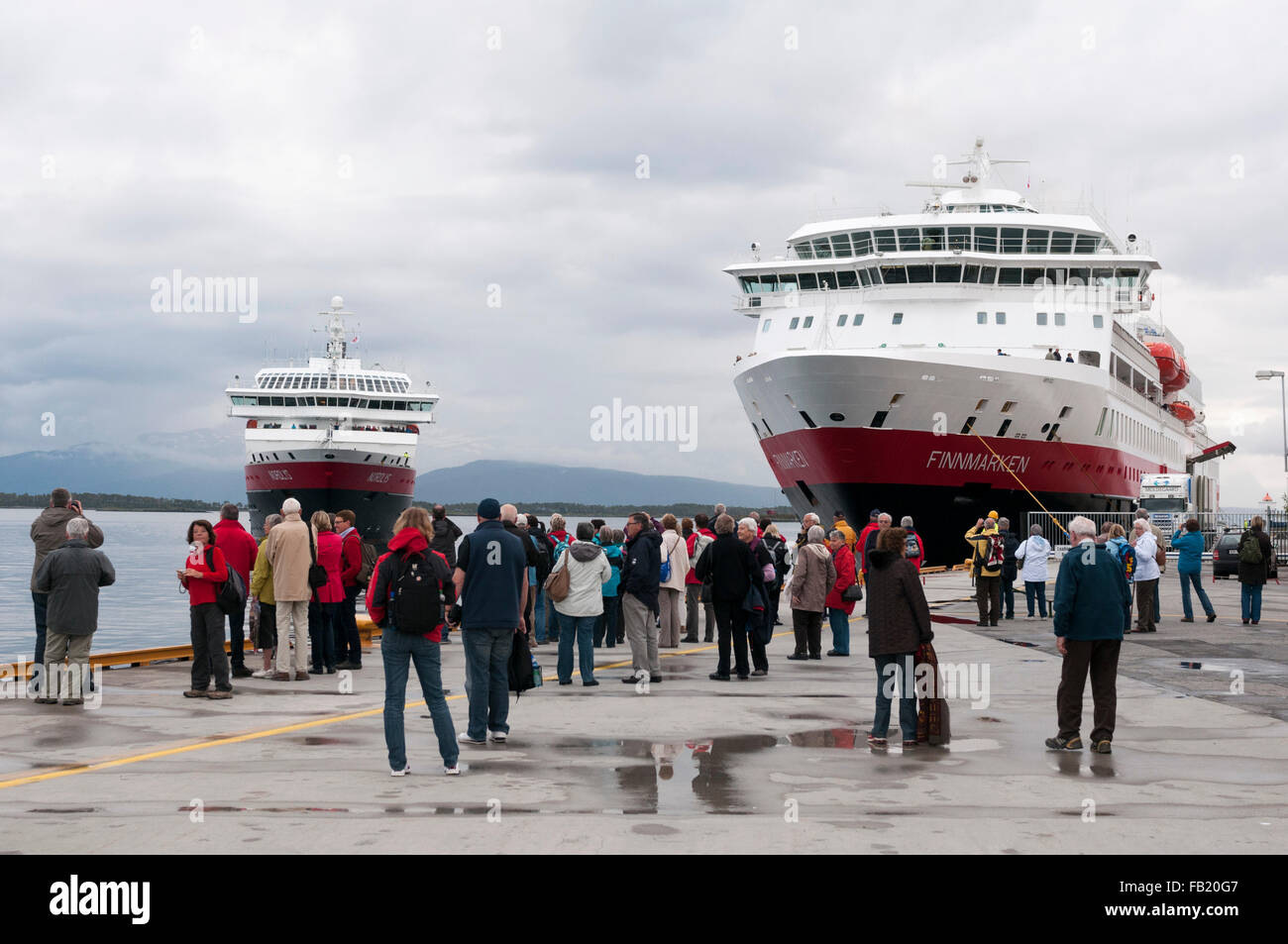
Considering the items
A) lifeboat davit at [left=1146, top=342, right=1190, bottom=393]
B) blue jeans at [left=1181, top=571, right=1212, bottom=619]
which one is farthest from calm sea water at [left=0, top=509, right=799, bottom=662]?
lifeboat davit at [left=1146, top=342, right=1190, bottom=393]

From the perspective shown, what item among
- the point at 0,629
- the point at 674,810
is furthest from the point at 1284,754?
the point at 0,629

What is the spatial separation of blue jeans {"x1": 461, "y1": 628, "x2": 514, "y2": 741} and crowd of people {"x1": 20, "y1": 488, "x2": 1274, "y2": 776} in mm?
14

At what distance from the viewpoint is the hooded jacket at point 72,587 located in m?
10.9

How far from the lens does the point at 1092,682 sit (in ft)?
29.2

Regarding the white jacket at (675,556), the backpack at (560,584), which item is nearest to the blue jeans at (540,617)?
the white jacket at (675,556)

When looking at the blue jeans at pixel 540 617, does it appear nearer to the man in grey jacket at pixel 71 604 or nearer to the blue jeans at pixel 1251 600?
the man in grey jacket at pixel 71 604

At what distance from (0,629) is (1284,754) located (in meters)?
29.1

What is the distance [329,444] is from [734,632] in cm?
5650

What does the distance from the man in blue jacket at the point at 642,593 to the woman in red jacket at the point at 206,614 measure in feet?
12.7

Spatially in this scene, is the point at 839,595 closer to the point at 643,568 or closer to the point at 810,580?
the point at 810,580

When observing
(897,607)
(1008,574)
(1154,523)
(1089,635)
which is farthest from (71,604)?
(1154,523)

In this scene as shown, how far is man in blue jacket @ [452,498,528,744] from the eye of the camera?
895cm

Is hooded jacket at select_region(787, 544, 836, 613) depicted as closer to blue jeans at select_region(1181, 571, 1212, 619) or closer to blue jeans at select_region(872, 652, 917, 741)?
blue jeans at select_region(872, 652, 917, 741)
